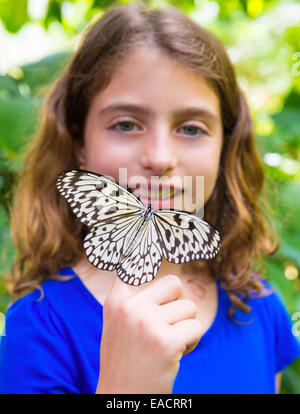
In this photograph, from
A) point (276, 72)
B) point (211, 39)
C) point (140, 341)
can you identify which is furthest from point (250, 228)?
point (276, 72)

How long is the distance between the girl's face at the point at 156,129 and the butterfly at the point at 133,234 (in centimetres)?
15

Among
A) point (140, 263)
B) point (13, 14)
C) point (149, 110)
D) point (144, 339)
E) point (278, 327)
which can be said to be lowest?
point (278, 327)

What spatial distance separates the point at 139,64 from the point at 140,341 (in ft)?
1.53

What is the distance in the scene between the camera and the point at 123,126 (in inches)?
28.1

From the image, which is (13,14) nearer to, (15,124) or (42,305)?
(15,124)

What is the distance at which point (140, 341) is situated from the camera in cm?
50

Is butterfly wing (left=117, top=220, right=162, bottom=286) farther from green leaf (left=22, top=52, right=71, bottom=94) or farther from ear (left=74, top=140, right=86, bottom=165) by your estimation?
green leaf (left=22, top=52, right=71, bottom=94)

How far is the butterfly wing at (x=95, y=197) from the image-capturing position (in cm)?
44

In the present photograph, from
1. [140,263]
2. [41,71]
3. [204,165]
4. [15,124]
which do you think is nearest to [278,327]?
[204,165]

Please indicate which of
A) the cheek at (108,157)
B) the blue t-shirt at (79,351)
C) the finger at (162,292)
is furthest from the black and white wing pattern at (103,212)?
the blue t-shirt at (79,351)

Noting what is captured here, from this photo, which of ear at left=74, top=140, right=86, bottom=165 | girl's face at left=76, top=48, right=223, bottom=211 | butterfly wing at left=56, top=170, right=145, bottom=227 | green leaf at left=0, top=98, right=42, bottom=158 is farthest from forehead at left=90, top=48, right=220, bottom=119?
green leaf at left=0, top=98, right=42, bottom=158

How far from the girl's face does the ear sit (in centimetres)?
7

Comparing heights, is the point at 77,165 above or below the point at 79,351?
above

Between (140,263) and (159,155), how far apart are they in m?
0.24
